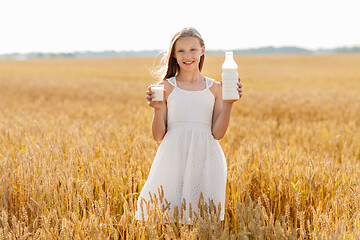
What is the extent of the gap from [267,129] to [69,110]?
215 inches

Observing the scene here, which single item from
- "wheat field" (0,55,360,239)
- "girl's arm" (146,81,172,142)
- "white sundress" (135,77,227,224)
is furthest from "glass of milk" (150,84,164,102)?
"wheat field" (0,55,360,239)

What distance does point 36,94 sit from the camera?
1466cm

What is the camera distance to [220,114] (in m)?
2.47

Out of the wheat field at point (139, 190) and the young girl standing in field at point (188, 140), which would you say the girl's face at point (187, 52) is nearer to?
the young girl standing in field at point (188, 140)

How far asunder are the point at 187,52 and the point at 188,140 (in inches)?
22.6

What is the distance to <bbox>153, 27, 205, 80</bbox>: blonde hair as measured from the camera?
2529 millimetres

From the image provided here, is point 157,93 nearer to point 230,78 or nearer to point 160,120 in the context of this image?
point 160,120

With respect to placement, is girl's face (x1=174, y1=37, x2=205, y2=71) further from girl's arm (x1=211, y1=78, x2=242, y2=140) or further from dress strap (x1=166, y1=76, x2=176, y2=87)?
girl's arm (x1=211, y1=78, x2=242, y2=140)

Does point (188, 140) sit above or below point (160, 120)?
below

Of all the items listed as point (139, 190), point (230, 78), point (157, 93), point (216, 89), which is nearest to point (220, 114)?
point (216, 89)

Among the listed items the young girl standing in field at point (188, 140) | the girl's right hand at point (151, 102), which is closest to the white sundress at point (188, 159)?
the young girl standing in field at point (188, 140)

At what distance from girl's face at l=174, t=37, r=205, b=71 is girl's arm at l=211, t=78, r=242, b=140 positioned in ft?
0.75

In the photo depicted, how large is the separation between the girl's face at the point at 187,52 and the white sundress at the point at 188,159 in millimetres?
174

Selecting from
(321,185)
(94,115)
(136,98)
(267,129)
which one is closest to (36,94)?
(136,98)
